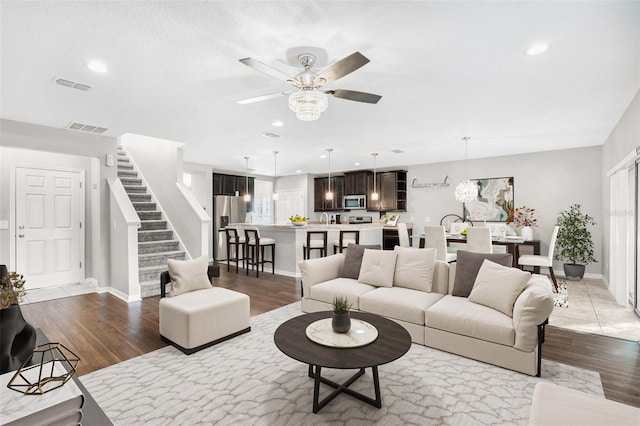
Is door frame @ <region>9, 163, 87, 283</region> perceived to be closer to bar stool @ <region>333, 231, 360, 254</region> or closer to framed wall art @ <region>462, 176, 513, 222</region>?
bar stool @ <region>333, 231, 360, 254</region>

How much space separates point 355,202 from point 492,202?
359cm

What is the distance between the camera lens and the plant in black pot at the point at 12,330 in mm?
1072

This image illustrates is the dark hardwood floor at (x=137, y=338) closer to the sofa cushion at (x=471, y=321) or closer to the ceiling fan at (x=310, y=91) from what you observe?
the sofa cushion at (x=471, y=321)

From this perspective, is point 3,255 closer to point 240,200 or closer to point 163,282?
point 163,282

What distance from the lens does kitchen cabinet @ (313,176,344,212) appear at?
9.84 m

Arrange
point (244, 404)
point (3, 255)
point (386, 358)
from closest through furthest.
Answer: point (386, 358) < point (244, 404) < point (3, 255)

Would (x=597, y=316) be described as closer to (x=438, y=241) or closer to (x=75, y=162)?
(x=438, y=241)

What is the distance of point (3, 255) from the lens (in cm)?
482

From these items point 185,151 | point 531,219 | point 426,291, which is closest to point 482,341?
point 426,291

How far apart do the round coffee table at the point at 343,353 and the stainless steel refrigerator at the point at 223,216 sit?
6.19 meters

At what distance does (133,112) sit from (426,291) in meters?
4.19

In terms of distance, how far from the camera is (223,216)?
862cm

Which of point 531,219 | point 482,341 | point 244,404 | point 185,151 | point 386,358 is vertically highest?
point 185,151

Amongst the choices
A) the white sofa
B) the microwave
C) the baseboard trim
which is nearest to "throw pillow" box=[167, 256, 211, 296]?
the white sofa
